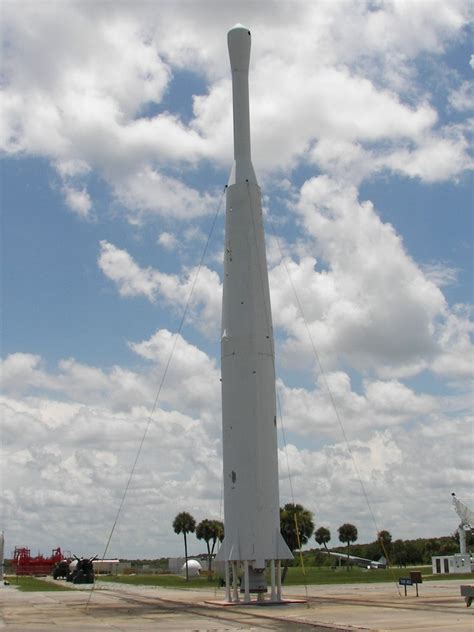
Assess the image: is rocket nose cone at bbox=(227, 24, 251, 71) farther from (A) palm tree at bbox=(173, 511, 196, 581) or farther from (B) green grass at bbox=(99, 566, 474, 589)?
(A) palm tree at bbox=(173, 511, 196, 581)

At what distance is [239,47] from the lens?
32375mm

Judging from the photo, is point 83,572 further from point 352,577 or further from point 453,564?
point 453,564

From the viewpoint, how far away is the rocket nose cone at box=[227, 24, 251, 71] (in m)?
32.2

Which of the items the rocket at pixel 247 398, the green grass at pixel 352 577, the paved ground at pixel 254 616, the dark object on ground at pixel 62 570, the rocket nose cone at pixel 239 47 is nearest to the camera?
the paved ground at pixel 254 616

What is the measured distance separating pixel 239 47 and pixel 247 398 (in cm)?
1568

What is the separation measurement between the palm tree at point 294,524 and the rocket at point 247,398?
22180 mm

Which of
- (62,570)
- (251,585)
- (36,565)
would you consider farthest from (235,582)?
(36,565)

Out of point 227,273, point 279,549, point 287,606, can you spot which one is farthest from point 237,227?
point 287,606

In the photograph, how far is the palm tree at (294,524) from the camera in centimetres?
5147

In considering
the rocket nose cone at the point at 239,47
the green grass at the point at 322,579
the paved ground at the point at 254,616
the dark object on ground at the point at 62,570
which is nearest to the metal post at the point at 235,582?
the paved ground at the point at 254,616

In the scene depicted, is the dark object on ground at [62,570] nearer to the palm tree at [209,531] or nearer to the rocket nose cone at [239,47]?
the palm tree at [209,531]

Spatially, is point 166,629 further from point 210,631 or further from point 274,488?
point 274,488

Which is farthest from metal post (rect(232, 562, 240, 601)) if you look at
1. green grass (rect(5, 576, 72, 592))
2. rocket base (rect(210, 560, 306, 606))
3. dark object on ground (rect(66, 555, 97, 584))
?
dark object on ground (rect(66, 555, 97, 584))

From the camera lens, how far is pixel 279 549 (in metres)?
27.1
